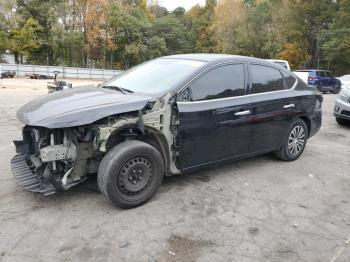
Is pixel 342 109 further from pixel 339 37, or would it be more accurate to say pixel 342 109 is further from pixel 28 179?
pixel 339 37

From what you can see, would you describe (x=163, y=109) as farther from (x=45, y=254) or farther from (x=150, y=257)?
(x=45, y=254)

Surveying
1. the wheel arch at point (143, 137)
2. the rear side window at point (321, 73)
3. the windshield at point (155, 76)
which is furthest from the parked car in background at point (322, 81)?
the wheel arch at point (143, 137)

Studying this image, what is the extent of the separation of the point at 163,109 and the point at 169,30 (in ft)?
150

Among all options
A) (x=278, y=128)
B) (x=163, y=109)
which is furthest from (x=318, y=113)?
(x=163, y=109)

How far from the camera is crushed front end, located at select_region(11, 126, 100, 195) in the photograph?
142 inches

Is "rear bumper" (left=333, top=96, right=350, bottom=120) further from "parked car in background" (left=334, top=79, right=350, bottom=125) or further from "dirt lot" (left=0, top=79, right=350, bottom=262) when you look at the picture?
"dirt lot" (left=0, top=79, right=350, bottom=262)

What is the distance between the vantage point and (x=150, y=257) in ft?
10.1

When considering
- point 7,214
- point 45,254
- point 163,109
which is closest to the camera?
point 45,254

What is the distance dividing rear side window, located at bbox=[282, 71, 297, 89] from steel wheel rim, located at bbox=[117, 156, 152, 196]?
266cm

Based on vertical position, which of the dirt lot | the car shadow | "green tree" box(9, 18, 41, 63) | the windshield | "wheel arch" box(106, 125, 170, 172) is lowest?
the dirt lot

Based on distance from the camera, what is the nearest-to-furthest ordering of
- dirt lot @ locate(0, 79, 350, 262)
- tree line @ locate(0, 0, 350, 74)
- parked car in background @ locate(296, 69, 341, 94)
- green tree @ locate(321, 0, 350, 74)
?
dirt lot @ locate(0, 79, 350, 262) < parked car in background @ locate(296, 69, 341, 94) < green tree @ locate(321, 0, 350, 74) < tree line @ locate(0, 0, 350, 74)

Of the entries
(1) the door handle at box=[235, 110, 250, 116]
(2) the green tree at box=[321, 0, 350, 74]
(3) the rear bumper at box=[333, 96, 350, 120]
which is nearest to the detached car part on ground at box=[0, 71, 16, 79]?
(2) the green tree at box=[321, 0, 350, 74]

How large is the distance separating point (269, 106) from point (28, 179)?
3.22 metres

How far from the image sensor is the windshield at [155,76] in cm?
429
